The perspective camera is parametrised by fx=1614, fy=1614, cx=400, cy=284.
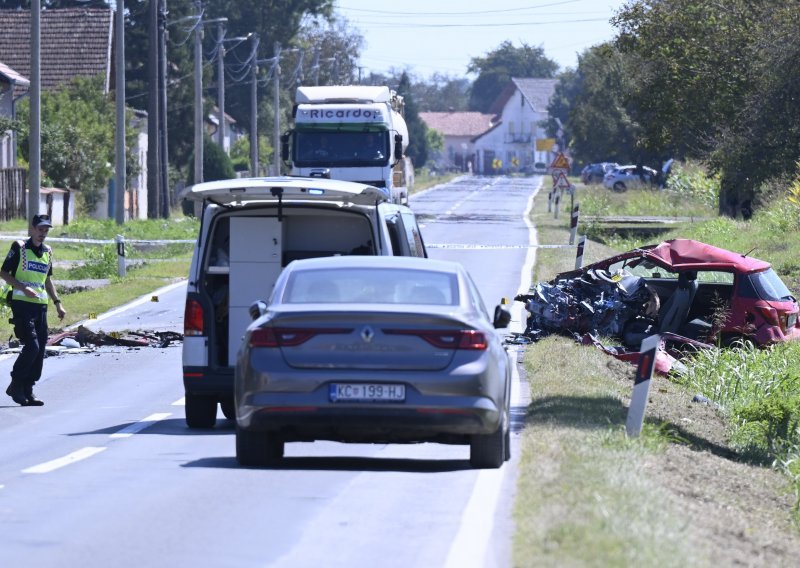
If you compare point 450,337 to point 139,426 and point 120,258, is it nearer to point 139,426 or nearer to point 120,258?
point 139,426

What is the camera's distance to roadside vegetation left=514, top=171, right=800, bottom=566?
24.8ft

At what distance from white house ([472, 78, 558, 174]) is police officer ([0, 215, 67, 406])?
169m

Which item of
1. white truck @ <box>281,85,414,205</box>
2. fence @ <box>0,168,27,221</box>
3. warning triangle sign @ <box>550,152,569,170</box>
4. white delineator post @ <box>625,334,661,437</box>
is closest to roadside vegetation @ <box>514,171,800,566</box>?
white delineator post @ <box>625,334,661,437</box>


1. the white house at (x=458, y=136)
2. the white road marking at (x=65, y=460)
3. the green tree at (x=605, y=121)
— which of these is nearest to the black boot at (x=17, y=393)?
the white road marking at (x=65, y=460)

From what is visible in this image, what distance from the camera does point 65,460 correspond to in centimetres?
1153

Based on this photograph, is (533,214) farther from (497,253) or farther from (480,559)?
(480,559)

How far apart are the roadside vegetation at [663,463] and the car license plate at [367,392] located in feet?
Answer: 3.12

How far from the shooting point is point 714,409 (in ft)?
55.9

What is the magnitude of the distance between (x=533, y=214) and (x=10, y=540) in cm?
5856

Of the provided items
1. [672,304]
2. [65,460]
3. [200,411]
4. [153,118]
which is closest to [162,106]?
[153,118]

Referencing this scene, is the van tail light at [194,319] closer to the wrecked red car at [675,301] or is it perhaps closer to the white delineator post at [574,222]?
the wrecked red car at [675,301]

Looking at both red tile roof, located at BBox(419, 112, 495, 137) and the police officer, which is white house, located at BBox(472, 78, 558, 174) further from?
the police officer

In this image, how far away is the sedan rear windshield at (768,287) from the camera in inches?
752

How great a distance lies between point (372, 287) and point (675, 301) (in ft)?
29.7
